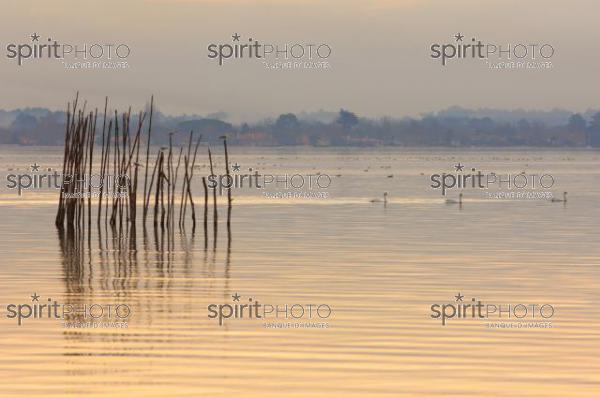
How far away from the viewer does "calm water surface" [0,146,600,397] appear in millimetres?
13141

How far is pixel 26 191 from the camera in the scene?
65.1 m

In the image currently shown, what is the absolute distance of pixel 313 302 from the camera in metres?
19.4

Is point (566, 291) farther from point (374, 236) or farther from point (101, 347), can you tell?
point (374, 236)

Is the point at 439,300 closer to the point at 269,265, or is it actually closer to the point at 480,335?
the point at 480,335

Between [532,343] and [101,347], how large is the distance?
4656 millimetres

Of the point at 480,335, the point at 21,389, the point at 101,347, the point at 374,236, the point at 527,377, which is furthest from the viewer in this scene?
the point at 374,236

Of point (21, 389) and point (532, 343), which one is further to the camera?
point (532, 343)

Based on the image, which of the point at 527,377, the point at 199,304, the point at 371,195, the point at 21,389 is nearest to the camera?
the point at 21,389

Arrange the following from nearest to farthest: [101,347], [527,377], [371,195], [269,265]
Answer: [527,377] → [101,347] → [269,265] → [371,195]

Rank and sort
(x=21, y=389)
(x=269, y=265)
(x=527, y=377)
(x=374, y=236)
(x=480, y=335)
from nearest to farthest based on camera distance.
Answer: (x=21, y=389)
(x=527, y=377)
(x=480, y=335)
(x=269, y=265)
(x=374, y=236)

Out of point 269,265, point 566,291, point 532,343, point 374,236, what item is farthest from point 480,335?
point 374,236

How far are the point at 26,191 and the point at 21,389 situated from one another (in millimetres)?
53587

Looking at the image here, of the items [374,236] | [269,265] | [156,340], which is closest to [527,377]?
[156,340]

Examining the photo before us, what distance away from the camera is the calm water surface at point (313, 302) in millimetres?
13141
